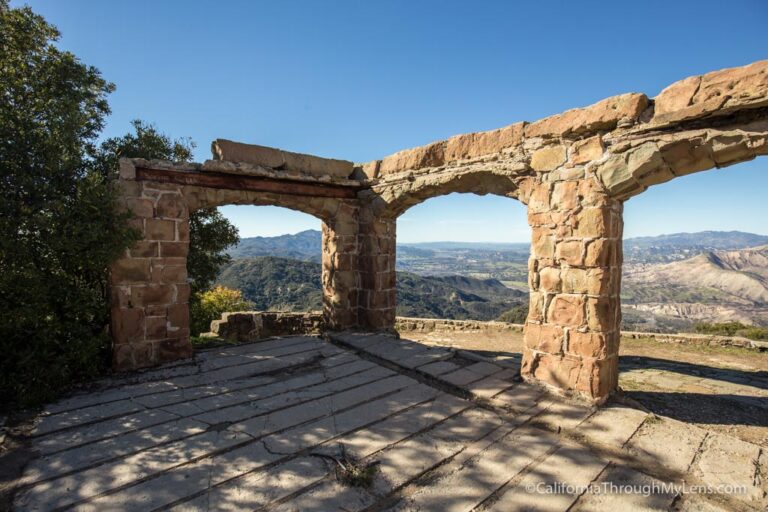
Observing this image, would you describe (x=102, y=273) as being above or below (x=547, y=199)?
below

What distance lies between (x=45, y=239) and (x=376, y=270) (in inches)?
164

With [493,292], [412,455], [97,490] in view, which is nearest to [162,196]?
[97,490]

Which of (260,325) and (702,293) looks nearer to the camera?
(260,325)

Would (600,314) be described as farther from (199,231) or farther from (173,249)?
(199,231)

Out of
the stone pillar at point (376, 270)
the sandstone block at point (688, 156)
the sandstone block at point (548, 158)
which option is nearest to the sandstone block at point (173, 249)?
the stone pillar at point (376, 270)

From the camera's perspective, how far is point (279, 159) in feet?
17.5

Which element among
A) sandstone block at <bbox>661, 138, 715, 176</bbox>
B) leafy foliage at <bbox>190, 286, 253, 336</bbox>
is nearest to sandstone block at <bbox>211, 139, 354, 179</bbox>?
sandstone block at <bbox>661, 138, 715, 176</bbox>

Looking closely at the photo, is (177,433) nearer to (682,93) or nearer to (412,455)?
(412,455)

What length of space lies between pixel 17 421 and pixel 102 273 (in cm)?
186

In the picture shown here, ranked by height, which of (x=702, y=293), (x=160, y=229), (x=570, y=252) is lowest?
(x=702, y=293)

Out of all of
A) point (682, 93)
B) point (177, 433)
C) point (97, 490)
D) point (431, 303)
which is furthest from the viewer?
point (431, 303)

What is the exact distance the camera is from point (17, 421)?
9.32 ft

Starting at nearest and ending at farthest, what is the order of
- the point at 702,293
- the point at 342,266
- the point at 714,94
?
the point at 714,94, the point at 342,266, the point at 702,293

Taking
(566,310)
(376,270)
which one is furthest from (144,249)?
(566,310)
